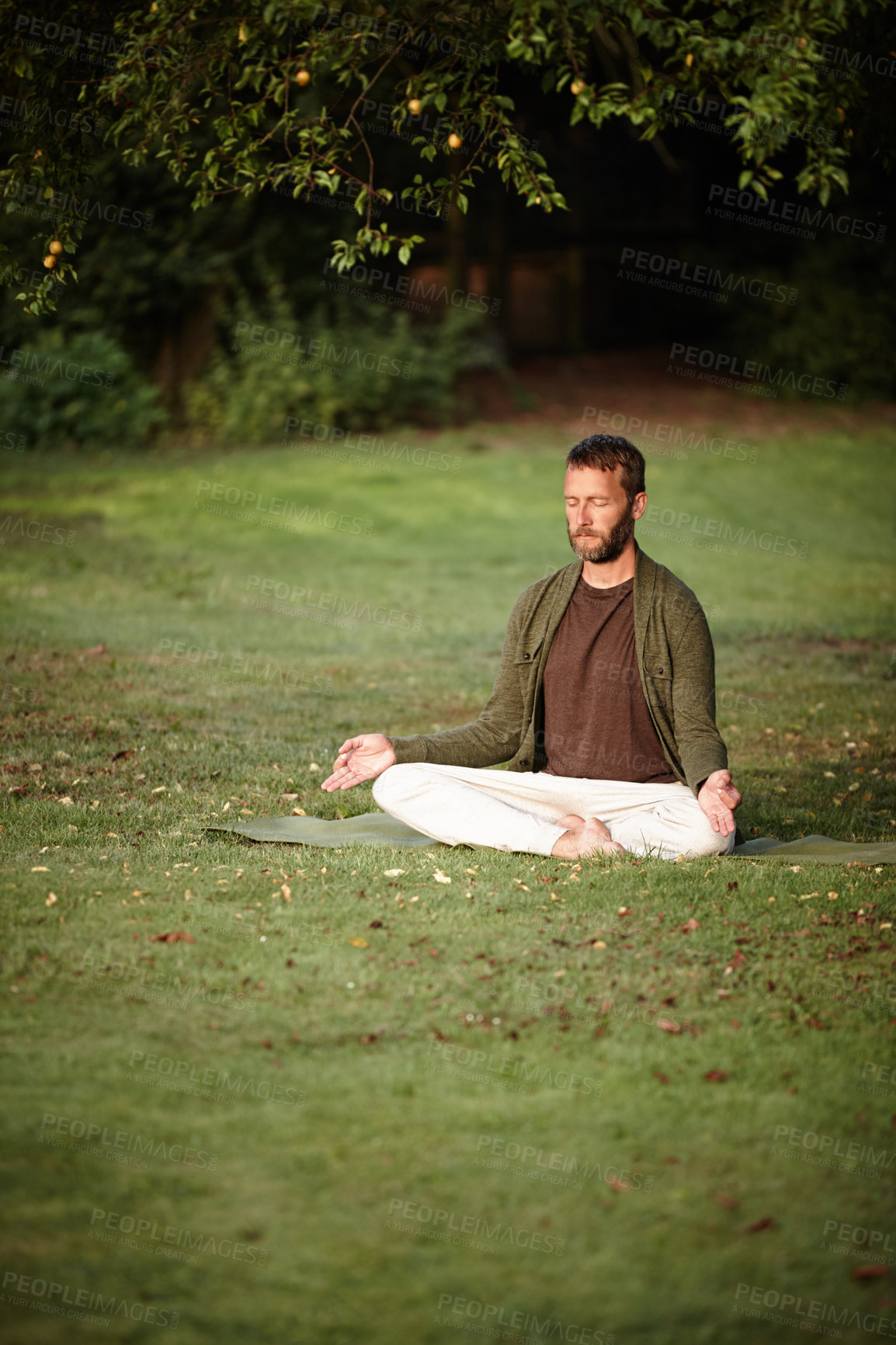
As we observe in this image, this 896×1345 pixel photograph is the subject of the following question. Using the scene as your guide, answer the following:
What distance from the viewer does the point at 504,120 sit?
5.66 meters

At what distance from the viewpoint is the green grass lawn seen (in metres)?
2.90

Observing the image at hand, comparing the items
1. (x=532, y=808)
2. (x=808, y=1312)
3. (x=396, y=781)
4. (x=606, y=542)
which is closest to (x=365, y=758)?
(x=396, y=781)

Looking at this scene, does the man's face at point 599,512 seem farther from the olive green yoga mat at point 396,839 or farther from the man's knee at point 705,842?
the olive green yoga mat at point 396,839

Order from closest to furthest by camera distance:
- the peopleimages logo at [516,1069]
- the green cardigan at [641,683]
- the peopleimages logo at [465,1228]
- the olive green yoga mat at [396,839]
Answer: the peopleimages logo at [465,1228] → the peopleimages logo at [516,1069] → the green cardigan at [641,683] → the olive green yoga mat at [396,839]

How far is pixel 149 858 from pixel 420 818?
1.23 meters

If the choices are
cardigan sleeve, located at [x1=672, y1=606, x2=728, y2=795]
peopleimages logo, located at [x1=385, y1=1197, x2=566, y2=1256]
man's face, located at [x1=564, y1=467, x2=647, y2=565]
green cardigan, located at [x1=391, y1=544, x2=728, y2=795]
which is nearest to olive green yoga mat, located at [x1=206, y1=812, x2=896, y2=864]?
green cardigan, located at [x1=391, y1=544, x2=728, y2=795]

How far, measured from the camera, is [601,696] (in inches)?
221

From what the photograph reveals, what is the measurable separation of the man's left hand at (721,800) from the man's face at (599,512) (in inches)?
45.8

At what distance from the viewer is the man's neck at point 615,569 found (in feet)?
18.7

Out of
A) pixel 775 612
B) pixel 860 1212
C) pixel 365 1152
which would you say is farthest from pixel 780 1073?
pixel 775 612

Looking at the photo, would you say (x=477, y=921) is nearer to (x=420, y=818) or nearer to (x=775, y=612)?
(x=420, y=818)

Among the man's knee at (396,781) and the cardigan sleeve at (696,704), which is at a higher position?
the cardigan sleeve at (696,704)

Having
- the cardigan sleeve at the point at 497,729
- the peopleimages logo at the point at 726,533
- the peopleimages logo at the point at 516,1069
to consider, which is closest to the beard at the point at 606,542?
the cardigan sleeve at the point at 497,729

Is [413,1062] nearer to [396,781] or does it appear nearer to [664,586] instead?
[396,781]
